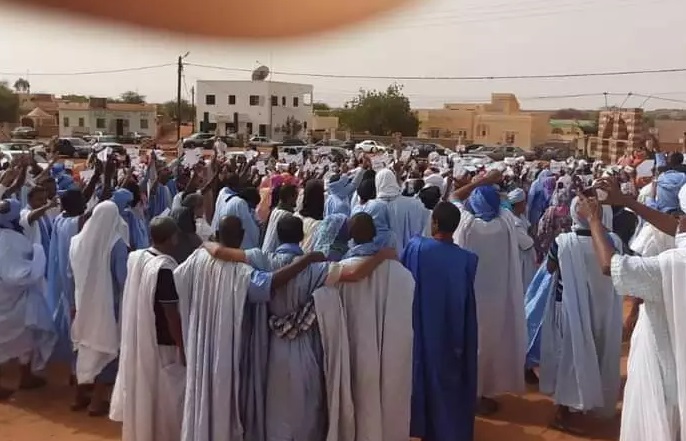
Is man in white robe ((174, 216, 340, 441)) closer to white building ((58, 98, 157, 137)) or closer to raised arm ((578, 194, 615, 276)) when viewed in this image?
raised arm ((578, 194, 615, 276))

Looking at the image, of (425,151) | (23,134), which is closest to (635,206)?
(425,151)

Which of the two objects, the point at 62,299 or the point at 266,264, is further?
the point at 62,299

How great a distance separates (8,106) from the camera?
68438 mm

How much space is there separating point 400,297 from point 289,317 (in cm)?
67

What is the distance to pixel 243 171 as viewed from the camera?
10539 mm

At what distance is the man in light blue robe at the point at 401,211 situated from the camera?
7.64 metres

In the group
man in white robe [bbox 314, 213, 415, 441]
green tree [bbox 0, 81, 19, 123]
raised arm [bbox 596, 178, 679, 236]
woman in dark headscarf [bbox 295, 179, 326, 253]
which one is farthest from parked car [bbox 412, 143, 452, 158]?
green tree [bbox 0, 81, 19, 123]

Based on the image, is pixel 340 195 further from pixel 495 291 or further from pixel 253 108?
pixel 253 108

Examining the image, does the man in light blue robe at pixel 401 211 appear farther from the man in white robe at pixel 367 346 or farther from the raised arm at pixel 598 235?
the raised arm at pixel 598 235

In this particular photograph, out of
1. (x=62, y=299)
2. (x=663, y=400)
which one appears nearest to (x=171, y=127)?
(x=62, y=299)

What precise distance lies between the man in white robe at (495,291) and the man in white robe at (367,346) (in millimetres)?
1593

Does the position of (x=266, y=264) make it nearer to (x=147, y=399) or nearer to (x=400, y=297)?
(x=400, y=297)

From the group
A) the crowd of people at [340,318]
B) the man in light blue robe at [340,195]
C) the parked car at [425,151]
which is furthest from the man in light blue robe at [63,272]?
the parked car at [425,151]

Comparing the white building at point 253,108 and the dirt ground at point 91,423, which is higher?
the white building at point 253,108
